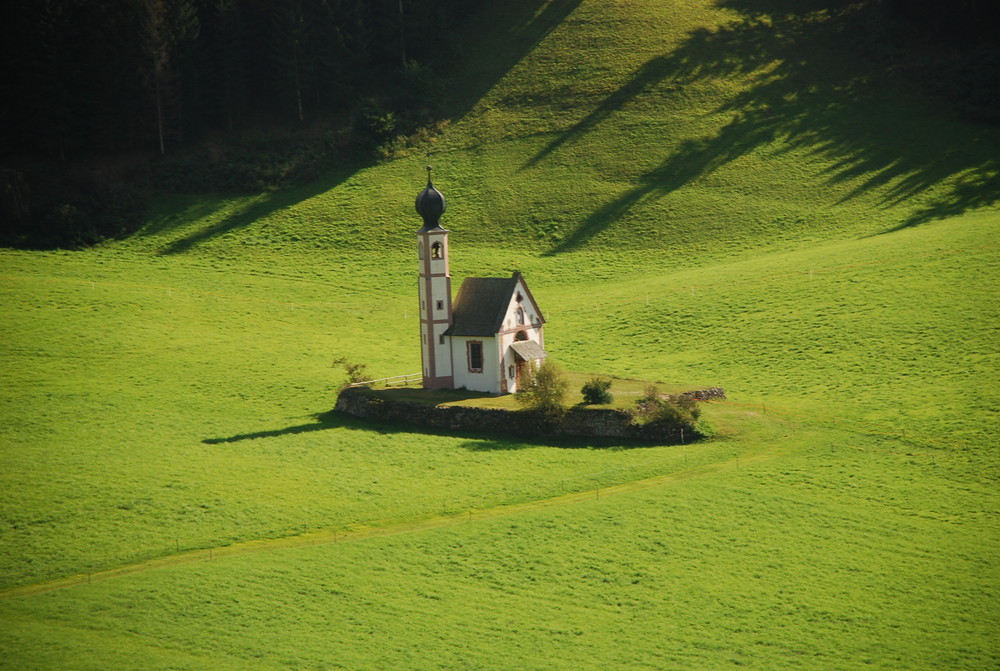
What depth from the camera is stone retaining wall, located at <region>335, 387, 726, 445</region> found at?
2084 inches

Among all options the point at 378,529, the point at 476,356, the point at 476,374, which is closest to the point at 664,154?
the point at 476,356

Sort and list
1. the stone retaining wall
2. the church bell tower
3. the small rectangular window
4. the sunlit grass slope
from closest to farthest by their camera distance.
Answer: the stone retaining wall, the small rectangular window, the church bell tower, the sunlit grass slope

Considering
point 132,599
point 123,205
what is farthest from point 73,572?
point 123,205

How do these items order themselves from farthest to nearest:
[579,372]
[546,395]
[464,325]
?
[579,372] → [464,325] → [546,395]

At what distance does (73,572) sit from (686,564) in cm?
2255

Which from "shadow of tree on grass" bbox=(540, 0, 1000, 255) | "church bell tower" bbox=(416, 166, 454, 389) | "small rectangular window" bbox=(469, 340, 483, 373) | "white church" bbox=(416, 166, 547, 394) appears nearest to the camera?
"white church" bbox=(416, 166, 547, 394)

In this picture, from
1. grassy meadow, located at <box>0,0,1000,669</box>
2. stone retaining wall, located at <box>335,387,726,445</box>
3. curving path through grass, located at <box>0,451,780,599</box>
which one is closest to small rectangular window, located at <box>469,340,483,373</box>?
stone retaining wall, located at <box>335,387,726,445</box>

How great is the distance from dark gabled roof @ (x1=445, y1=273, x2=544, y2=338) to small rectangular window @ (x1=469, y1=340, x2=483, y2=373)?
699 mm

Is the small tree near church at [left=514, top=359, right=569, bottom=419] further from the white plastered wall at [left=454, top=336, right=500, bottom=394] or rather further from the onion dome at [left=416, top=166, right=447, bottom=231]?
the onion dome at [left=416, top=166, right=447, bottom=231]

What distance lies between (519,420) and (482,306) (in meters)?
7.75

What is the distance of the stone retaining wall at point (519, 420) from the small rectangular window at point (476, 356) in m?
3.97

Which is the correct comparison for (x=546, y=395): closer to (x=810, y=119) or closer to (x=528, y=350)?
(x=528, y=350)

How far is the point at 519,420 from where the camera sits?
54344mm

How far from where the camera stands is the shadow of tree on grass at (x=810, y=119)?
90875mm
